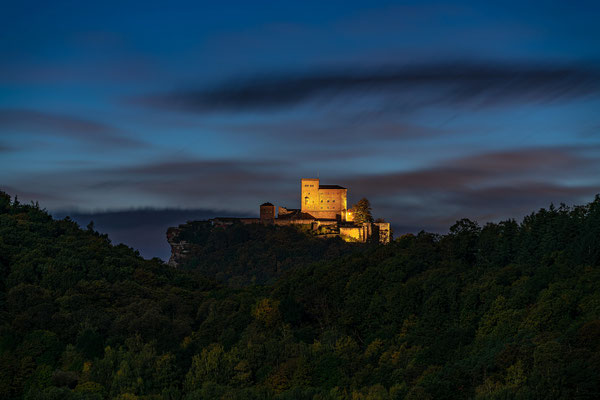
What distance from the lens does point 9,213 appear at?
9031cm

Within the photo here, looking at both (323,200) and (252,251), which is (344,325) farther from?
(323,200)

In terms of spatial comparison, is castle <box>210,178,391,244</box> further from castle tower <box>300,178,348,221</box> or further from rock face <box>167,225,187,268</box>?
rock face <box>167,225,187,268</box>

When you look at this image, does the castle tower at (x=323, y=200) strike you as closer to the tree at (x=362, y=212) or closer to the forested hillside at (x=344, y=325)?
the tree at (x=362, y=212)

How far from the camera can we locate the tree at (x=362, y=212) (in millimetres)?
149250

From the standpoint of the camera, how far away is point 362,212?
493 feet

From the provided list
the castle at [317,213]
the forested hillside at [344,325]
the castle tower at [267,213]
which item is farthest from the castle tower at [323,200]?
the forested hillside at [344,325]

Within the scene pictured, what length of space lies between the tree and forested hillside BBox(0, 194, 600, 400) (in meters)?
71.7

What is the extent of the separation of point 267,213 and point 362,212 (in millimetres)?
18252

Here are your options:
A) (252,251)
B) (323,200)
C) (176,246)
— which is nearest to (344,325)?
(252,251)

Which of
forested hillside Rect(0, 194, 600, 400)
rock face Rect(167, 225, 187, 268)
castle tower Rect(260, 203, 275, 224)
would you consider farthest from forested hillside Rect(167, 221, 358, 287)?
forested hillside Rect(0, 194, 600, 400)

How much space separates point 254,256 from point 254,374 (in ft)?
301

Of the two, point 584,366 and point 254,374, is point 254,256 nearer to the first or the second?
point 254,374

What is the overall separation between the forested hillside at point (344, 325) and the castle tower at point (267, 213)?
250 ft

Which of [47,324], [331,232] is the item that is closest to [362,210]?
[331,232]
